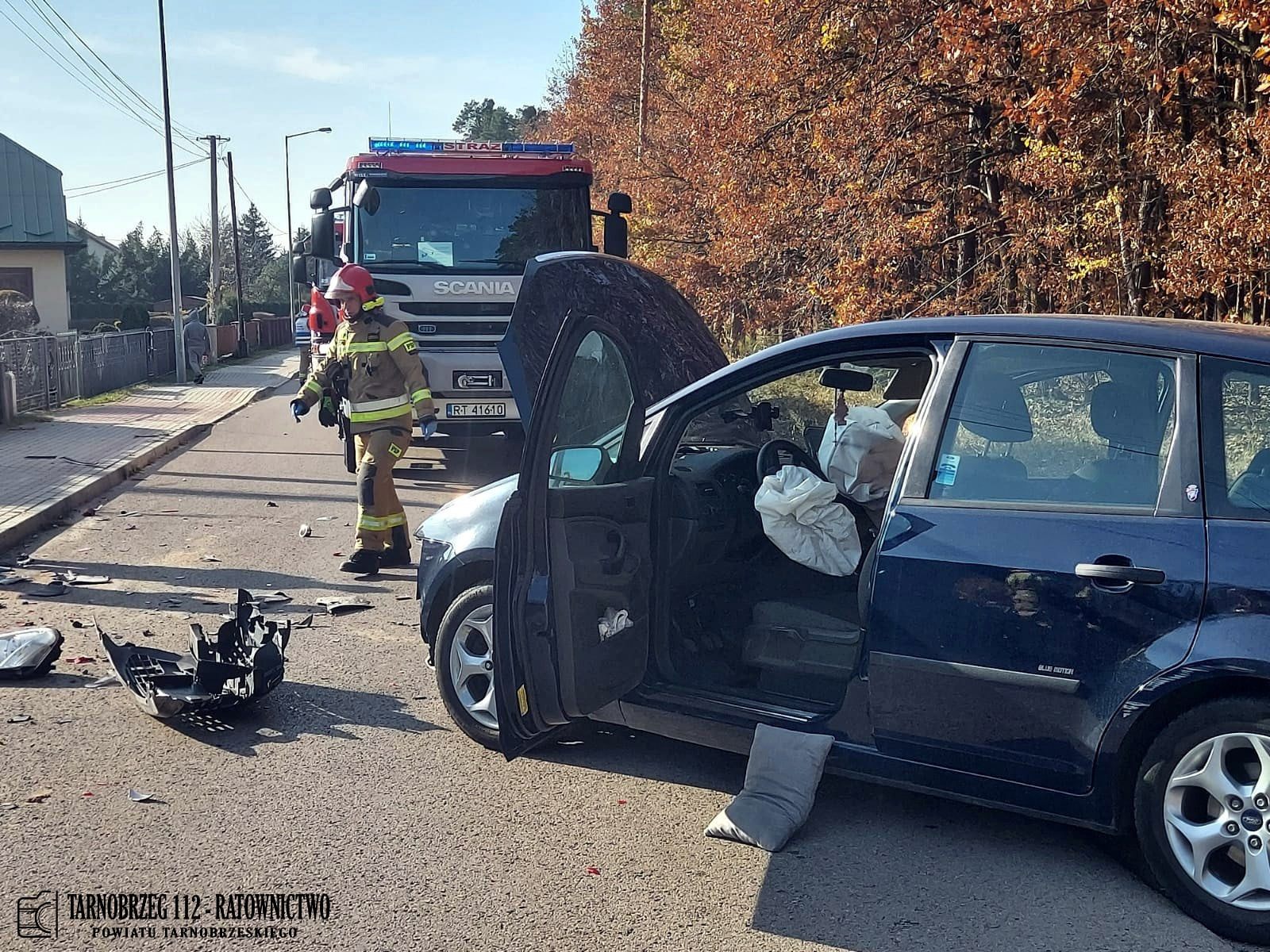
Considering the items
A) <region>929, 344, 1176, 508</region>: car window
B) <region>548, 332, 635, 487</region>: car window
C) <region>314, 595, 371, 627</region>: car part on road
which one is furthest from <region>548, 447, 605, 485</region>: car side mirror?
<region>314, 595, 371, 627</region>: car part on road

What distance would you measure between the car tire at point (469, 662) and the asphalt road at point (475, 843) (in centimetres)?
12

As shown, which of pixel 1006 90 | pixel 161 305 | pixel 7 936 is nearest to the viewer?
pixel 7 936

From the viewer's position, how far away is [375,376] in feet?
27.1

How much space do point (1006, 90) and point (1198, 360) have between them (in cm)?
1029

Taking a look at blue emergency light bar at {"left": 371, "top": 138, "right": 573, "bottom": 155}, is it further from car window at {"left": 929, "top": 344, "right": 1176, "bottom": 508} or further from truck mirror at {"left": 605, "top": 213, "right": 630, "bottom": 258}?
car window at {"left": 929, "top": 344, "right": 1176, "bottom": 508}

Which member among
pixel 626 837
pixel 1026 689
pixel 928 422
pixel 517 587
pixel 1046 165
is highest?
pixel 1046 165

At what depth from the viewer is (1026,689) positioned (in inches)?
144

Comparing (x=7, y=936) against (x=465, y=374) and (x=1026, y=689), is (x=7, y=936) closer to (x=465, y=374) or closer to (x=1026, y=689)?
(x=1026, y=689)

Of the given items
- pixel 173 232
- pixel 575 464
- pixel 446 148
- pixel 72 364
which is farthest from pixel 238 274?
pixel 575 464

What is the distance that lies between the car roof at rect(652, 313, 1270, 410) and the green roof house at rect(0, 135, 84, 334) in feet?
151

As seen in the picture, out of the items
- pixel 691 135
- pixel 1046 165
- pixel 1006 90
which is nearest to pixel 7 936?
pixel 1046 165

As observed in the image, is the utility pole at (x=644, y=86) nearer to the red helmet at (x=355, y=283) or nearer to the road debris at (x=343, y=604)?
the red helmet at (x=355, y=283)

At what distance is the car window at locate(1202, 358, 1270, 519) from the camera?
3.46m

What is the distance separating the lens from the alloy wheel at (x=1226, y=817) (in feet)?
11.0
